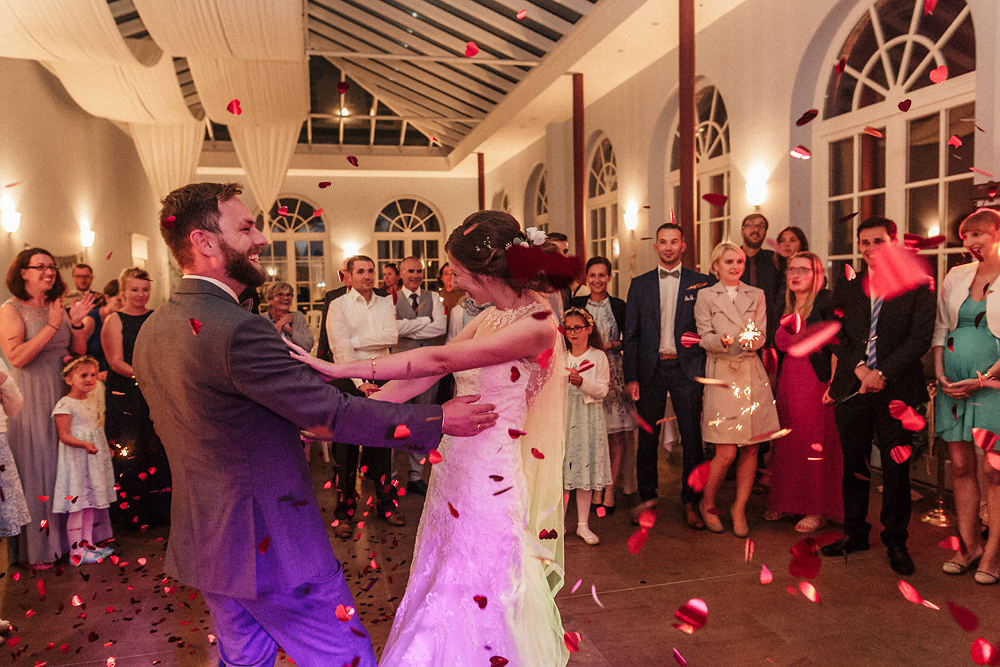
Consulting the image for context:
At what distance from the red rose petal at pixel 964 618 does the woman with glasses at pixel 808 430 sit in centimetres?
118

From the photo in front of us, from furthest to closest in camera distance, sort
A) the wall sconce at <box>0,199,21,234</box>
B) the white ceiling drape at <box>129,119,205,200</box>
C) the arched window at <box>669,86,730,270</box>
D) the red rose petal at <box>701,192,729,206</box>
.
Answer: the white ceiling drape at <box>129,119,205,200</box>
the arched window at <box>669,86,730,270</box>
the wall sconce at <box>0,199,21,234</box>
the red rose petal at <box>701,192,729,206</box>

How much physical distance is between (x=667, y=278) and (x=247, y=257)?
3.31 metres

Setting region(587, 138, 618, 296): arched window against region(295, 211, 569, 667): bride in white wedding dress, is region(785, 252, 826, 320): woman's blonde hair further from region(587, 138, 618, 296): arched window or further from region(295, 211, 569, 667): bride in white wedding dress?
region(587, 138, 618, 296): arched window

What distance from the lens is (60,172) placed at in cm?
891

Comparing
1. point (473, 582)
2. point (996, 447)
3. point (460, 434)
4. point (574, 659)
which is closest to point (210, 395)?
point (460, 434)

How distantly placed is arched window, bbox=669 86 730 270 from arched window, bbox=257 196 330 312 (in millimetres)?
10772

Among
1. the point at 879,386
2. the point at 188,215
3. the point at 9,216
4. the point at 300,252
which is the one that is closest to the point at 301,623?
the point at 188,215

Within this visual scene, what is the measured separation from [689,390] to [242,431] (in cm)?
326

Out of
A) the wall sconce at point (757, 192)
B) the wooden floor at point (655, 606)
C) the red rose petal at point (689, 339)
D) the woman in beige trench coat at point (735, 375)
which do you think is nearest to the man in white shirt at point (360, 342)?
the wooden floor at point (655, 606)

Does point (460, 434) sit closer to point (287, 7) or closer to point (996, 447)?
point (996, 447)

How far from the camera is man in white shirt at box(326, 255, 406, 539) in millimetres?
4574

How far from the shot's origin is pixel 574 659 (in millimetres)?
2787

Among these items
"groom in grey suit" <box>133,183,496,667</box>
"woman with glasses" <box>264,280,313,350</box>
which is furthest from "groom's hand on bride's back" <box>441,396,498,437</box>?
"woman with glasses" <box>264,280,313,350</box>

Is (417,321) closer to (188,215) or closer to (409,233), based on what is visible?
(188,215)
